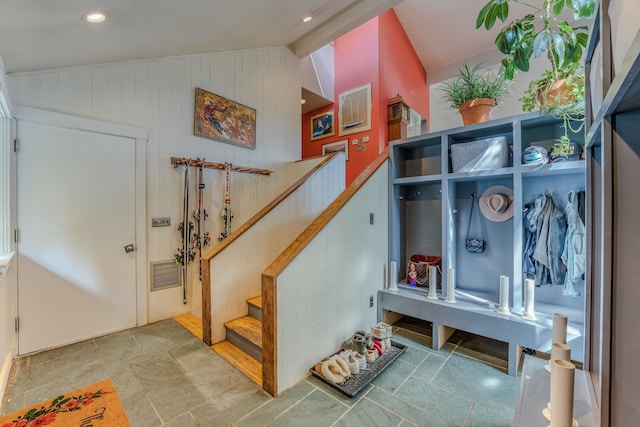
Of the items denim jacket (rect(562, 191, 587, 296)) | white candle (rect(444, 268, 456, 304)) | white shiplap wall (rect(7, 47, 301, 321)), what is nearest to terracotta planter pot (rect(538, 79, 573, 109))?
denim jacket (rect(562, 191, 587, 296))

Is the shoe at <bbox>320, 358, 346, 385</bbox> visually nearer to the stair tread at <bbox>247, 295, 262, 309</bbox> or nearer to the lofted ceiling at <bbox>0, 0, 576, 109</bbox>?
the stair tread at <bbox>247, 295, 262, 309</bbox>

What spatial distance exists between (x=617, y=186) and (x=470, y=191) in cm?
224

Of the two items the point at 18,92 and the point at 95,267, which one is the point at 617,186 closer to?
the point at 95,267

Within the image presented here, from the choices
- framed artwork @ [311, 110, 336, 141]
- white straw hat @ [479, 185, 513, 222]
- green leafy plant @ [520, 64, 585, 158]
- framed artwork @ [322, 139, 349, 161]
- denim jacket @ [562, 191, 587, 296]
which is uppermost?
framed artwork @ [311, 110, 336, 141]

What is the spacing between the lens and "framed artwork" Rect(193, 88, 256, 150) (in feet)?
12.0

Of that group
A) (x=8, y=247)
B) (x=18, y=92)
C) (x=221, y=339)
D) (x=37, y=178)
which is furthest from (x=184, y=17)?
(x=221, y=339)

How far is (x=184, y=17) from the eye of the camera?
2.73 m

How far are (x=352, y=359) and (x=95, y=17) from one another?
3.29 meters

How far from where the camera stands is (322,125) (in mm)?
6055

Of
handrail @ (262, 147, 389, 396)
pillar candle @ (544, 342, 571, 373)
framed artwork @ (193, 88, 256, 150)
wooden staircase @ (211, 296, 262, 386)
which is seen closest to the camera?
pillar candle @ (544, 342, 571, 373)

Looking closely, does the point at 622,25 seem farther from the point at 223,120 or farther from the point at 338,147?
the point at 338,147

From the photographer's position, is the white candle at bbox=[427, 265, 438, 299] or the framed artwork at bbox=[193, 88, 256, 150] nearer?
the white candle at bbox=[427, 265, 438, 299]

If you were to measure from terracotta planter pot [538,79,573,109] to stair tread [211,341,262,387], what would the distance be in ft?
10.2

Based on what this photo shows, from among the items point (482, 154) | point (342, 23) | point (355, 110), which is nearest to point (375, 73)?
point (355, 110)
